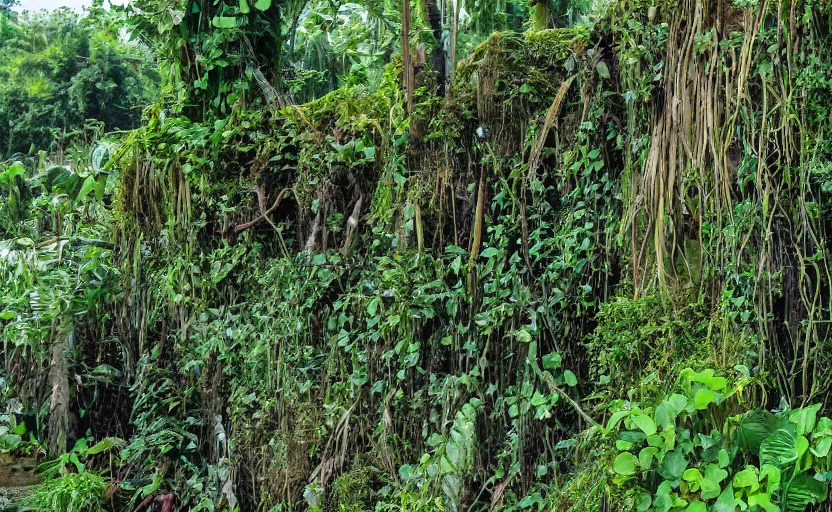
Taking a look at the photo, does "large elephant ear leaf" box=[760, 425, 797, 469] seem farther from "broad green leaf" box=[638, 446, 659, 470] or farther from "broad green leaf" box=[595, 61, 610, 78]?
"broad green leaf" box=[595, 61, 610, 78]

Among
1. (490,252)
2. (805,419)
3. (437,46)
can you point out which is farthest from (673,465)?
(437,46)

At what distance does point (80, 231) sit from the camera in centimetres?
616

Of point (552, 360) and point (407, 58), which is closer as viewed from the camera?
point (552, 360)

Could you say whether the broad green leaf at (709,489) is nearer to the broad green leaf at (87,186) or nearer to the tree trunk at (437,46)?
the tree trunk at (437,46)

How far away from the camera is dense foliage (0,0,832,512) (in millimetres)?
3152

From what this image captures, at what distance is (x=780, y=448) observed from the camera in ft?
9.49

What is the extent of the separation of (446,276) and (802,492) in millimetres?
1919

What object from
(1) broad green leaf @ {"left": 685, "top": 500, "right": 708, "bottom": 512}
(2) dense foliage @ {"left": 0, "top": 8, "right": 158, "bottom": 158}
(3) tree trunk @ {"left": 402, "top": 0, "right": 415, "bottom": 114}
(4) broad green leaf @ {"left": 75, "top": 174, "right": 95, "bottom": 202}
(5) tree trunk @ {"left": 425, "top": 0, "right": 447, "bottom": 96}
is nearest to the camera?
(1) broad green leaf @ {"left": 685, "top": 500, "right": 708, "bottom": 512}

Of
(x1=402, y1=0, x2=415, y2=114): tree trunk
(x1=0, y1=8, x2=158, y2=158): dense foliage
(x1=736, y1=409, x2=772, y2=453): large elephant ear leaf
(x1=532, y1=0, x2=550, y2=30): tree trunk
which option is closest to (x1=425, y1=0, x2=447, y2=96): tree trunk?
(x1=402, y1=0, x2=415, y2=114): tree trunk

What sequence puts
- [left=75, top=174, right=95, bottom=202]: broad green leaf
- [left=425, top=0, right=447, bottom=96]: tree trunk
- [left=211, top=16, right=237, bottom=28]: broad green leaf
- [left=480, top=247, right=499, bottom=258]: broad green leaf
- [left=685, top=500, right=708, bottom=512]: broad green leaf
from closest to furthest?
[left=685, top=500, right=708, bottom=512]: broad green leaf
[left=480, top=247, right=499, bottom=258]: broad green leaf
[left=425, top=0, right=447, bottom=96]: tree trunk
[left=211, top=16, right=237, bottom=28]: broad green leaf
[left=75, top=174, right=95, bottom=202]: broad green leaf

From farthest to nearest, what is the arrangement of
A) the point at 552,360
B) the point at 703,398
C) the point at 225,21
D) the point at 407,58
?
1. the point at 225,21
2. the point at 407,58
3. the point at 552,360
4. the point at 703,398

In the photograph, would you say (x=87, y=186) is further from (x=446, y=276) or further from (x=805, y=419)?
(x=805, y=419)

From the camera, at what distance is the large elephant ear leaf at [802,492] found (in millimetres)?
2836

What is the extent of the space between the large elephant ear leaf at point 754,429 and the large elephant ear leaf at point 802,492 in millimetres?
178
